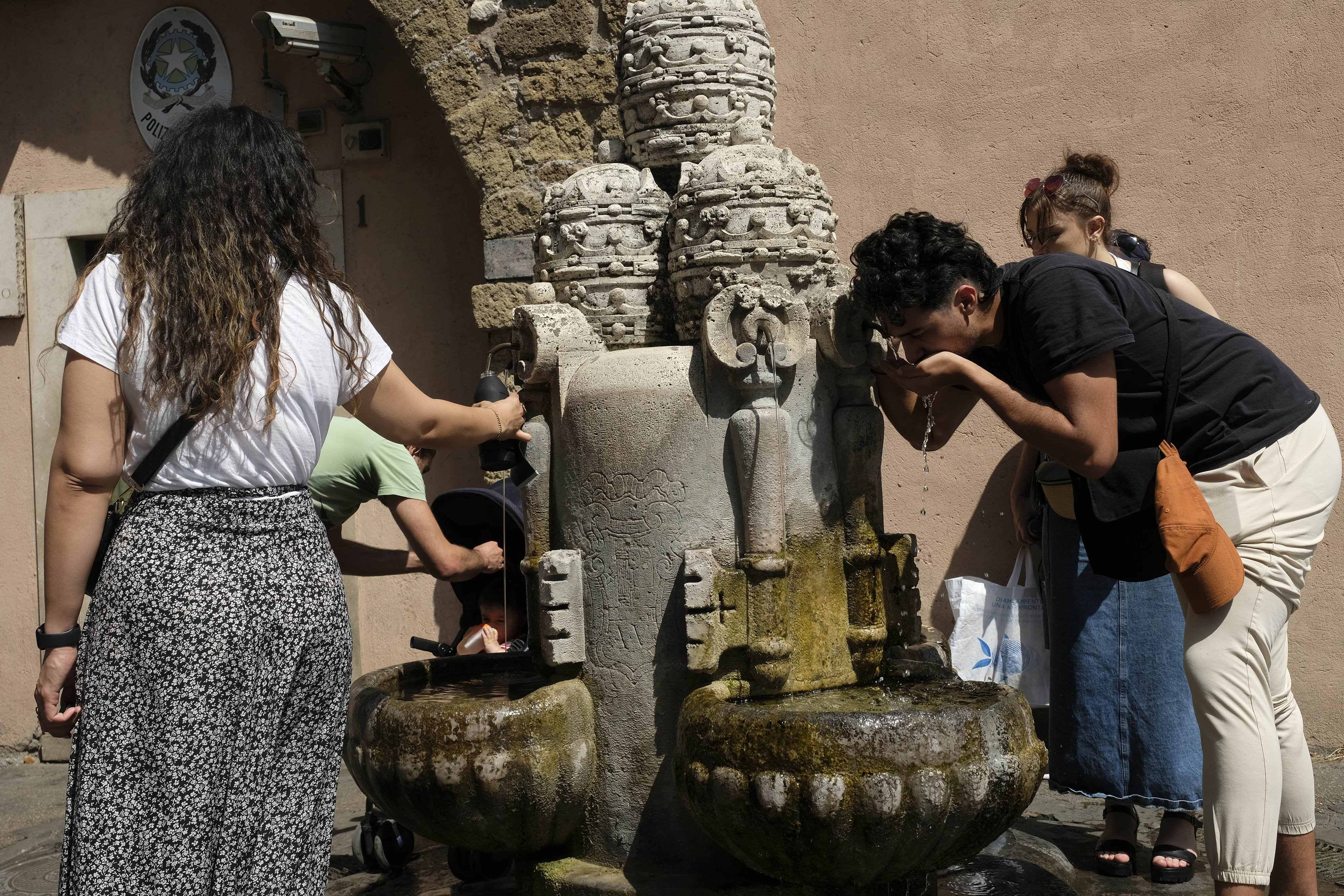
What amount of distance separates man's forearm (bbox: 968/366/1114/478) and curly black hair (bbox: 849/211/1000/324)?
0.18 meters

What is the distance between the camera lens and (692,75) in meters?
3.06

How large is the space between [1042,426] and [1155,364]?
0.89 feet

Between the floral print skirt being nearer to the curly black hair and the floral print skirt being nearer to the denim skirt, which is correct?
the curly black hair

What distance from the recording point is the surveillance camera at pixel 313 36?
4973 millimetres

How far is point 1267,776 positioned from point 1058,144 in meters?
2.63

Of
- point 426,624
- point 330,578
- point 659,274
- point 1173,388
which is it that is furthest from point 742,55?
point 426,624

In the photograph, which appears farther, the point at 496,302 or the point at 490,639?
the point at 496,302

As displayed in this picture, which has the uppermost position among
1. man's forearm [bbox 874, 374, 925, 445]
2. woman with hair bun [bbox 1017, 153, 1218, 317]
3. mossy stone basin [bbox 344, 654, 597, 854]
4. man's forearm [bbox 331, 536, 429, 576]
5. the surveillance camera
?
the surveillance camera

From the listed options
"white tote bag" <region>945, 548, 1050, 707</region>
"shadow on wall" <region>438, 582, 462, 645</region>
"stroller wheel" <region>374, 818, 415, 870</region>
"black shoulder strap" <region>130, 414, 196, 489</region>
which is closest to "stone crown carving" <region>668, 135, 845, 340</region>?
"black shoulder strap" <region>130, 414, 196, 489</region>

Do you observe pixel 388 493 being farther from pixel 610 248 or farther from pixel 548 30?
pixel 548 30

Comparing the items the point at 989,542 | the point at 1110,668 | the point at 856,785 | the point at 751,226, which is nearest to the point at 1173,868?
the point at 1110,668

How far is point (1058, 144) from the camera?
453 centimetres

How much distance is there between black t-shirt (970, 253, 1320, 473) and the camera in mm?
2480

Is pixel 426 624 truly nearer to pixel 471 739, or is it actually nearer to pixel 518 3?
pixel 518 3
